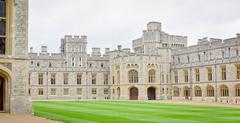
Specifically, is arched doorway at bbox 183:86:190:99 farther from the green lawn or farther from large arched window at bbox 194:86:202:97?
the green lawn

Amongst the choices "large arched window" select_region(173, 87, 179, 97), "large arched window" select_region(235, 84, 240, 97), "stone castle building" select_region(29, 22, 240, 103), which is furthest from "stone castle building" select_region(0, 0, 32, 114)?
"large arched window" select_region(173, 87, 179, 97)

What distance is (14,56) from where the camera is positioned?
21984mm

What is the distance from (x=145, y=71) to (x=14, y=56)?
3442 centimetres

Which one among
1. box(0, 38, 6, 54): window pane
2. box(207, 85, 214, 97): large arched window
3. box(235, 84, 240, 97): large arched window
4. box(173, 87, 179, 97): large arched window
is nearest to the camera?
box(0, 38, 6, 54): window pane

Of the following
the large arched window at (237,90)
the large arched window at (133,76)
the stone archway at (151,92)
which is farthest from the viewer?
the stone archway at (151,92)

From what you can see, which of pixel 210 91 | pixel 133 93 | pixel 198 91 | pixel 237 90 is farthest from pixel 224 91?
pixel 133 93

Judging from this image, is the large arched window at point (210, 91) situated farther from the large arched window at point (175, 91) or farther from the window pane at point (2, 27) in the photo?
the window pane at point (2, 27)

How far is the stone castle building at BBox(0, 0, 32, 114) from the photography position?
21719mm

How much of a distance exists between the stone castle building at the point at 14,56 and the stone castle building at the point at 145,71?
2848cm

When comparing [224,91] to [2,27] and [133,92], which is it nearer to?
[133,92]

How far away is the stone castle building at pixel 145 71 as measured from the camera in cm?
4731

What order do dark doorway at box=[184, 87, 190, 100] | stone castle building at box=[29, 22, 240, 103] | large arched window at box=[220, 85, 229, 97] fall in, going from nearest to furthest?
large arched window at box=[220, 85, 229, 97], stone castle building at box=[29, 22, 240, 103], dark doorway at box=[184, 87, 190, 100]

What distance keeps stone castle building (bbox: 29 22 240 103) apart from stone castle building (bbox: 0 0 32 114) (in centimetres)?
2848

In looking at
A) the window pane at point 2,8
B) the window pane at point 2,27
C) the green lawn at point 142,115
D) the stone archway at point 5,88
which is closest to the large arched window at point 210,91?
the green lawn at point 142,115
